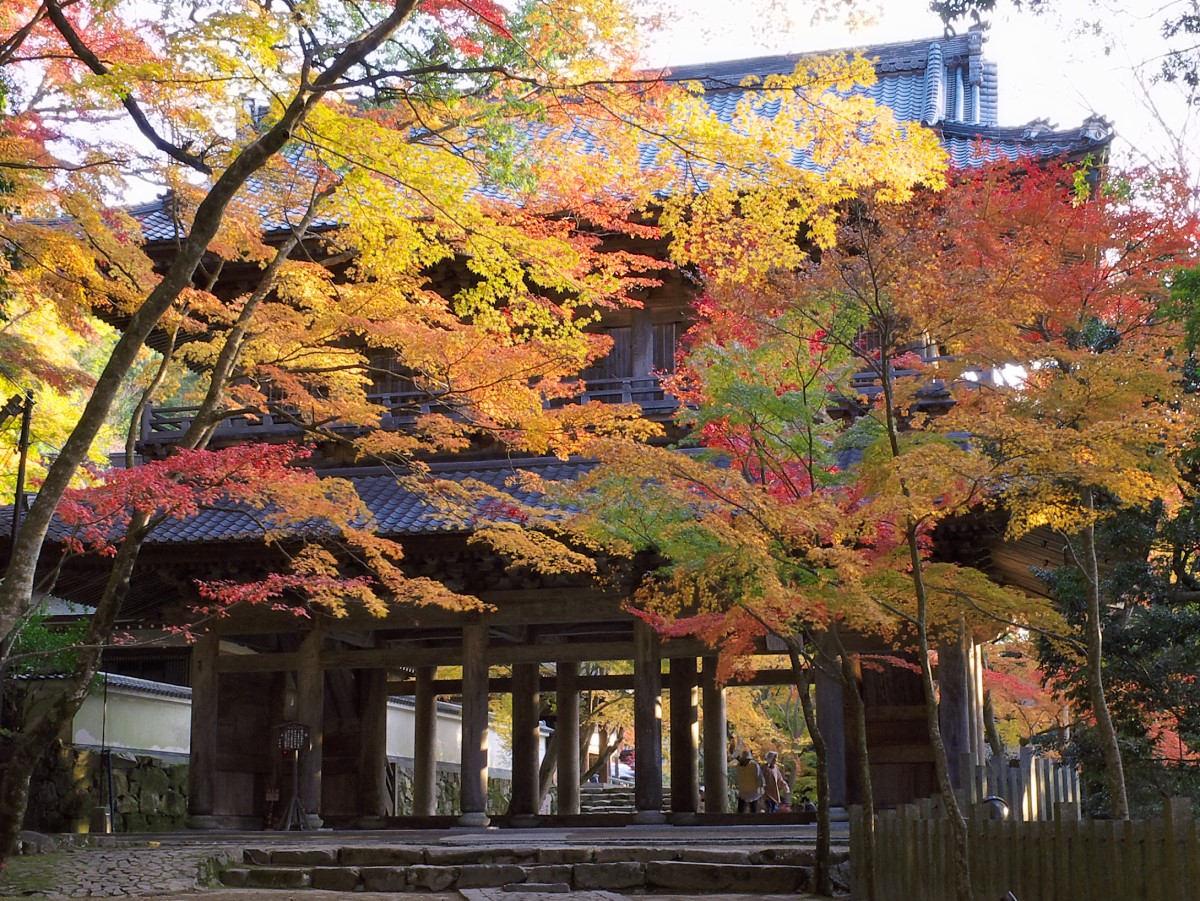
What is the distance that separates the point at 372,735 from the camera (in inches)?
778

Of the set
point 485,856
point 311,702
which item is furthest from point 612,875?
point 311,702

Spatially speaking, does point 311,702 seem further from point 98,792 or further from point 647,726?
point 98,792

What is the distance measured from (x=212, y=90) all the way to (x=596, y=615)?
8430 mm

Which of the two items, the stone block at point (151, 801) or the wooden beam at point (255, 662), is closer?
the wooden beam at point (255, 662)

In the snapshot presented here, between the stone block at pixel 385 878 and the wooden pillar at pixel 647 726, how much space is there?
12.5ft

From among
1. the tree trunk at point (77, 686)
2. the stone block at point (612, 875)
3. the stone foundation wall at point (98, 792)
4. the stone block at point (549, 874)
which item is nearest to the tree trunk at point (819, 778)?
the stone block at point (612, 875)

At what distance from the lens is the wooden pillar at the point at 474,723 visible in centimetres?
1495

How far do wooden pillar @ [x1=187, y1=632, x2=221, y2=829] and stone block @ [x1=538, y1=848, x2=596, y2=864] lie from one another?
19.9 ft

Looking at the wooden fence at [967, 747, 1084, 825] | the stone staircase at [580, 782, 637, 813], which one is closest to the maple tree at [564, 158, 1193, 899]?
the wooden fence at [967, 747, 1084, 825]

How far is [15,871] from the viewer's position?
10.2m

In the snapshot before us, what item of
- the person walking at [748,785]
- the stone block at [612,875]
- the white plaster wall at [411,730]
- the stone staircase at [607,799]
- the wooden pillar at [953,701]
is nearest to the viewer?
the stone block at [612,875]

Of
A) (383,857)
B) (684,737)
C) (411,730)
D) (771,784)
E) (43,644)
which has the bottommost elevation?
(383,857)

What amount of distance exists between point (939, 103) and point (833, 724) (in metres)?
11.7

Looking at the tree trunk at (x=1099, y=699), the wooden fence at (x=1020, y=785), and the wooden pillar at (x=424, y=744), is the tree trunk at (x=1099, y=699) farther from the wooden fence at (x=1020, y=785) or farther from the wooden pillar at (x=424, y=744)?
the wooden pillar at (x=424, y=744)
